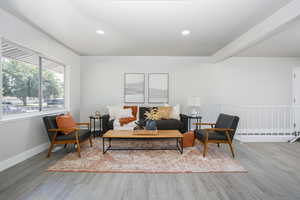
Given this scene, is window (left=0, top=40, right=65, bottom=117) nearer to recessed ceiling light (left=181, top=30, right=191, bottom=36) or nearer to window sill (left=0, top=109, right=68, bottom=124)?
window sill (left=0, top=109, right=68, bottom=124)

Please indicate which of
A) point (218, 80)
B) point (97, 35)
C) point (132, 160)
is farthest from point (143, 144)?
point (218, 80)

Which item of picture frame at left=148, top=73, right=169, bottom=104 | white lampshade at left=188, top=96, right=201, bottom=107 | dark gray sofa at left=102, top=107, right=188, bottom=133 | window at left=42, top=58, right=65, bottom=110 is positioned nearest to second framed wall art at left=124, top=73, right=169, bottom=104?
picture frame at left=148, top=73, right=169, bottom=104

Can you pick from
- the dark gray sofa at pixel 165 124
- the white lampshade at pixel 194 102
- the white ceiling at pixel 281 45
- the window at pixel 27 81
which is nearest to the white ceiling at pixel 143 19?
the window at pixel 27 81

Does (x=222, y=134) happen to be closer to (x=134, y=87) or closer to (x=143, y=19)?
(x=143, y=19)

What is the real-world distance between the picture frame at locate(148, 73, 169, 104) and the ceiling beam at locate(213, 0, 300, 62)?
202 cm

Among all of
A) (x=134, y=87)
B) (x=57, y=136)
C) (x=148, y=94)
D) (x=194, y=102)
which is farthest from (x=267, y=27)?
(x=57, y=136)

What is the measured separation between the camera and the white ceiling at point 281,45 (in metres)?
3.06

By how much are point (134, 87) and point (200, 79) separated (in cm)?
227

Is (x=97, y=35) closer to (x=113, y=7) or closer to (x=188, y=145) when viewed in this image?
(x=113, y=7)

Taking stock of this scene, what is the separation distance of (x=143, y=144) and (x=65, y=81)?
9.60 ft

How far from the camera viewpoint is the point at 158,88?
495 cm

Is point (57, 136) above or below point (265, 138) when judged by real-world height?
above

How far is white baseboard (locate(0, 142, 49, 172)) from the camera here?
2.40 meters

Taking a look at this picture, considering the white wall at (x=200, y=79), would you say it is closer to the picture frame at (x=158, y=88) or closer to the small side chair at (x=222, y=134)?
the picture frame at (x=158, y=88)
